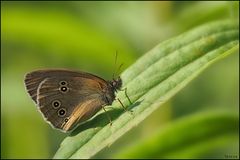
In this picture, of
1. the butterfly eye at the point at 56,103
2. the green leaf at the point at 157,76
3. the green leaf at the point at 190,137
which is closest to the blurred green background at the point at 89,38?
the green leaf at the point at 157,76

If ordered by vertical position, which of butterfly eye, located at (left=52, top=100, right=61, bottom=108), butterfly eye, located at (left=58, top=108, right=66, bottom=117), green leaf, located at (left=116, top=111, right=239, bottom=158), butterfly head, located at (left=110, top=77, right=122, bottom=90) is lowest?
green leaf, located at (left=116, top=111, right=239, bottom=158)

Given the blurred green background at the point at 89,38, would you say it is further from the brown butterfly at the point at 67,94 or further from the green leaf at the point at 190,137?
the green leaf at the point at 190,137

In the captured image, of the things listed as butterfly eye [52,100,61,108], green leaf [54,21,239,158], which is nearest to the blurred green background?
green leaf [54,21,239,158]

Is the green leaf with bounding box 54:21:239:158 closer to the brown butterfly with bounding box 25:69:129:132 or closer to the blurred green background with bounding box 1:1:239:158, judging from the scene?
the blurred green background with bounding box 1:1:239:158

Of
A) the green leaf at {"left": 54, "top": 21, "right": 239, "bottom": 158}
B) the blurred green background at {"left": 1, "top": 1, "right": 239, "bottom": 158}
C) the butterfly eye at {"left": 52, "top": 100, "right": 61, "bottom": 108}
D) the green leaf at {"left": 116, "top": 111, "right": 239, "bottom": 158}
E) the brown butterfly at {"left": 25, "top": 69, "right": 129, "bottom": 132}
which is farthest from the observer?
the blurred green background at {"left": 1, "top": 1, "right": 239, "bottom": 158}

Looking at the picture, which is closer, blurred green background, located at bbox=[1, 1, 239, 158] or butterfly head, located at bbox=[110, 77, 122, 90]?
butterfly head, located at bbox=[110, 77, 122, 90]

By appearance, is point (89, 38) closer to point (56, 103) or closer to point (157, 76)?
point (56, 103)

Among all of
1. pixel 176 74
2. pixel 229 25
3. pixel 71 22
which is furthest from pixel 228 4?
pixel 71 22
